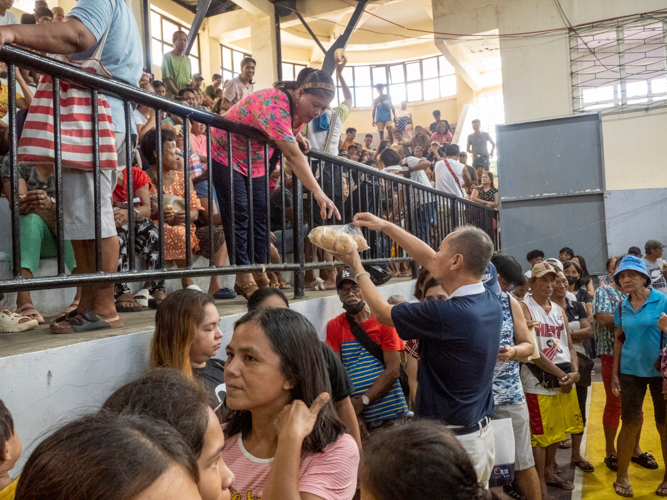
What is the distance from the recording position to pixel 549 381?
446cm

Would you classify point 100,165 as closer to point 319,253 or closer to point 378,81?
point 319,253

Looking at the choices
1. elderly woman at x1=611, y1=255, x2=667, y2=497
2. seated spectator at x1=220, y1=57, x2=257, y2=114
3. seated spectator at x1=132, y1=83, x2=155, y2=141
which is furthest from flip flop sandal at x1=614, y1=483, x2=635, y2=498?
seated spectator at x1=220, y1=57, x2=257, y2=114

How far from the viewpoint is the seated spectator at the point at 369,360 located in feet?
12.1

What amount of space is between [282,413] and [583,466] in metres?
4.06

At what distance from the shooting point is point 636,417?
4.57 m

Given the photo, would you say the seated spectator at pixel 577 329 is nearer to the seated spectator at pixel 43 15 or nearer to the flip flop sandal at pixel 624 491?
the flip flop sandal at pixel 624 491

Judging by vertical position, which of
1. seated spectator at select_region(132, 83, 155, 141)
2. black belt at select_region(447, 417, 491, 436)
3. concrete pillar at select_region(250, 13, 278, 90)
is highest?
concrete pillar at select_region(250, 13, 278, 90)

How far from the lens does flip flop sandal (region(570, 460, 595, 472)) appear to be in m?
4.86

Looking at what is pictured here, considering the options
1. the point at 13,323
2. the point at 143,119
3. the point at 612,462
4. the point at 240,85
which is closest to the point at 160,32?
the point at 240,85

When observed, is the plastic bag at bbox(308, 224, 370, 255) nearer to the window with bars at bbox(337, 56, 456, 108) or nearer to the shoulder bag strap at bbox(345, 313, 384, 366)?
the shoulder bag strap at bbox(345, 313, 384, 366)

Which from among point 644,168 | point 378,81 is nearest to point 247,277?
point 644,168

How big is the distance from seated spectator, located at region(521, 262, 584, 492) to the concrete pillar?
11887 mm

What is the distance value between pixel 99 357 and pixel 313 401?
0.83 metres

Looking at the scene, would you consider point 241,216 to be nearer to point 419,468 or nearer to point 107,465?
point 419,468
